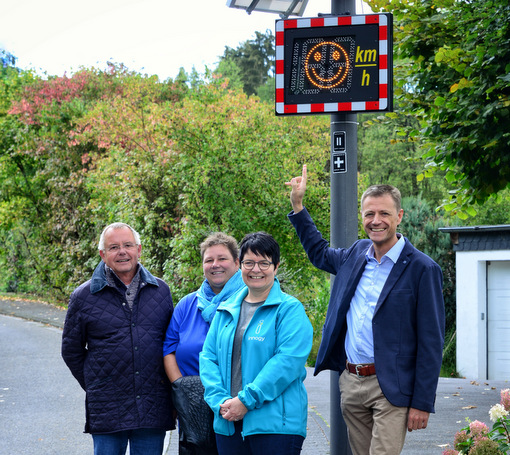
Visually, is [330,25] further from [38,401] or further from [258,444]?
[38,401]

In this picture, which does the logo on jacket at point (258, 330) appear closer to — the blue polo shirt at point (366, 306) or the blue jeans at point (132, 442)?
the blue polo shirt at point (366, 306)

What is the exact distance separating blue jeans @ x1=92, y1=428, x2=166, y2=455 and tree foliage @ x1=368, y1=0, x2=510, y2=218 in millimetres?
3862

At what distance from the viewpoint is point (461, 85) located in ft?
21.7

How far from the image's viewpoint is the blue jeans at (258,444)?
3660 millimetres

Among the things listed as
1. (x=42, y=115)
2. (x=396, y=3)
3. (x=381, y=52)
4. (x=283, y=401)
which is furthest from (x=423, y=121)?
(x=42, y=115)

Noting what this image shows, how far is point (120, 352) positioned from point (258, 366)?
2.99 ft

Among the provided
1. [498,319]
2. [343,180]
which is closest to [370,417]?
[343,180]

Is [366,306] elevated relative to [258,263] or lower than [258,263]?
lower

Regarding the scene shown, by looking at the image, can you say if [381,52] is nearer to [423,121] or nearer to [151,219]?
[423,121]

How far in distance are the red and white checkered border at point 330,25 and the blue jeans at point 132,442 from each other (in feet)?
7.16

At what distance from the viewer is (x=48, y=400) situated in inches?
367

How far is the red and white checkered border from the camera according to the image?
4.60 metres

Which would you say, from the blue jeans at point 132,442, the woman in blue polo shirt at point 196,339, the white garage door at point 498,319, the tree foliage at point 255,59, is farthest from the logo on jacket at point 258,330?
the tree foliage at point 255,59

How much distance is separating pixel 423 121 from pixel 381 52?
166 inches
